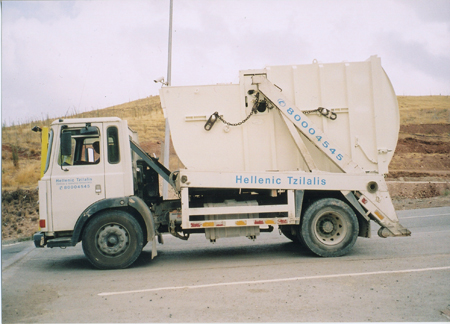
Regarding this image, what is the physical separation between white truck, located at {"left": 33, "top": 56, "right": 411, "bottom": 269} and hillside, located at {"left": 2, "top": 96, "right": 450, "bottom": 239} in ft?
3.98

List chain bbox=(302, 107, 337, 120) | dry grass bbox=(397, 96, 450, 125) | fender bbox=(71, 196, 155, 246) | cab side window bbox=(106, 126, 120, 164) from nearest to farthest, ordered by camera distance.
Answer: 1. fender bbox=(71, 196, 155, 246)
2. cab side window bbox=(106, 126, 120, 164)
3. chain bbox=(302, 107, 337, 120)
4. dry grass bbox=(397, 96, 450, 125)

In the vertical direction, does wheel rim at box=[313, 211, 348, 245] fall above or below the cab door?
below

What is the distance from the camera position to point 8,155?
923 inches

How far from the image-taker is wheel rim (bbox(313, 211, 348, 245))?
23.0ft

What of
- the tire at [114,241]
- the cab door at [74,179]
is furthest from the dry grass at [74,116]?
the tire at [114,241]

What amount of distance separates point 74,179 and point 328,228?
457 cm

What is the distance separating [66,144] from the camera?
6.34m

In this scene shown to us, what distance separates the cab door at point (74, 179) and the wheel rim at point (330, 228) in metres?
3.90

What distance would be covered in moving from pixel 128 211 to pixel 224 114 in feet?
8.06

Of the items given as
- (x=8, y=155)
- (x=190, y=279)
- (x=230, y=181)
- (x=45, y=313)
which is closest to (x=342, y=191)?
(x=230, y=181)

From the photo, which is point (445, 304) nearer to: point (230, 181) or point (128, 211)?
point (230, 181)

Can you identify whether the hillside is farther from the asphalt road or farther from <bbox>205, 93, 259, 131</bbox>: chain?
the asphalt road

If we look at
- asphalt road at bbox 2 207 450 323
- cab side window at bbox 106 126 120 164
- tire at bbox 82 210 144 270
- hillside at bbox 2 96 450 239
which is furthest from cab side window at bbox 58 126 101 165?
asphalt road at bbox 2 207 450 323

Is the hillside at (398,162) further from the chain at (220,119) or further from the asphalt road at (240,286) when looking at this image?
the asphalt road at (240,286)
